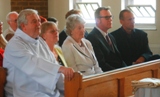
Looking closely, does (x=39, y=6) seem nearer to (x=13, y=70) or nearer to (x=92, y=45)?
(x=92, y=45)

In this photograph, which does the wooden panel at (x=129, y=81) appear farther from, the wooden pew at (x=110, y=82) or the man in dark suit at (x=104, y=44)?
the man in dark suit at (x=104, y=44)

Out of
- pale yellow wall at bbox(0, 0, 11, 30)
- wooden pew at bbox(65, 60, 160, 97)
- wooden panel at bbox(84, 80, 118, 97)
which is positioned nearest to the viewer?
wooden pew at bbox(65, 60, 160, 97)

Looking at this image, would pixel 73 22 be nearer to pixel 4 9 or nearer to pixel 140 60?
pixel 140 60

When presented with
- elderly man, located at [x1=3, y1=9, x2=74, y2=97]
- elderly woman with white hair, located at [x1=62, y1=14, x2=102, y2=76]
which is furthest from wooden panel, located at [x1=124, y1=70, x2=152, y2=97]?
elderly man, located at [x1=3, y1=9, x2=74, y2=97]

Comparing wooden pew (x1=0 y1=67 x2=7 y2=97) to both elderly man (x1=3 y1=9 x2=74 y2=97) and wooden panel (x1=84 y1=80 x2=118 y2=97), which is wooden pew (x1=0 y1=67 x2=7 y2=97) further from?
wooden panel (x1=84 y1=80 x2=118 y2=97)

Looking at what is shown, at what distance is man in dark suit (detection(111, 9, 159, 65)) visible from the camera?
5.46 metres

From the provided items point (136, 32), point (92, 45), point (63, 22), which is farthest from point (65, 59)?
point (63, 22)

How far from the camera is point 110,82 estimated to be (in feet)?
11.1

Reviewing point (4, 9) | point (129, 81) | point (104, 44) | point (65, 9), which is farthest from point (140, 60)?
point (4, 9)

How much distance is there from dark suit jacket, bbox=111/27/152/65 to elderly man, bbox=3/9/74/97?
2.25 metres

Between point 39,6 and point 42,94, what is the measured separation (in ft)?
14.3

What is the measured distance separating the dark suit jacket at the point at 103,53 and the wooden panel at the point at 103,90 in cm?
99

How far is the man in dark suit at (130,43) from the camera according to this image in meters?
5.46

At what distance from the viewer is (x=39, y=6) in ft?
24.3
